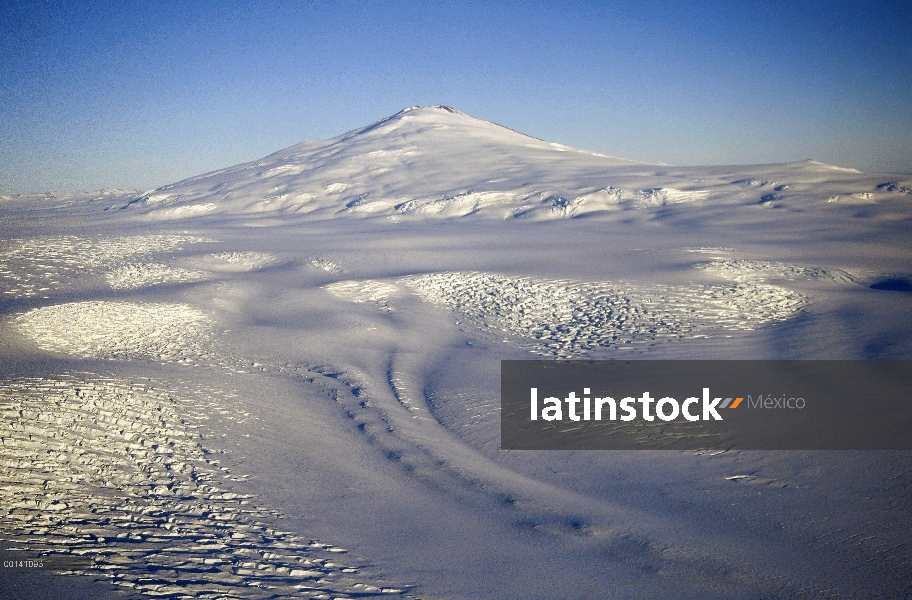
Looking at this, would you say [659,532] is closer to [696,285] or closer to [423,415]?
[423,415]

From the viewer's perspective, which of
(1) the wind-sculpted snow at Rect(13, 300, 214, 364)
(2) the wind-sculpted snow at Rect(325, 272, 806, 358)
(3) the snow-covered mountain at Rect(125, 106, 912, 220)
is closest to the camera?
(1) the wind-sculpted snow at Rect(13, 300, 214, 364)

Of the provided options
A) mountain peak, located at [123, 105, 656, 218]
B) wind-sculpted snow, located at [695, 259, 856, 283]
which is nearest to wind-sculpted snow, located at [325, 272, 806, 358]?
wind-sculpted snow, located at [695, 259, 856, 283]

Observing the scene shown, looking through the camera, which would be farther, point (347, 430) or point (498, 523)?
point (347, 430)

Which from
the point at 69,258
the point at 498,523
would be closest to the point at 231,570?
the point at 498,523

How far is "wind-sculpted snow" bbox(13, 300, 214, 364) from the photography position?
12.1 meters

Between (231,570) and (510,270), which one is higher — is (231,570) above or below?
below

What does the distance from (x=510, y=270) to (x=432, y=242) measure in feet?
25.3

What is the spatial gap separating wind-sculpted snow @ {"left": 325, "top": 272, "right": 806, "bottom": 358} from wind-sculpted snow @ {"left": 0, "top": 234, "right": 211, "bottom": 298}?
783cm

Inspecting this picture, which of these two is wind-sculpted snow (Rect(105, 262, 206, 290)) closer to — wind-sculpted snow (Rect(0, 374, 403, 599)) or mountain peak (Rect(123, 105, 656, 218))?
wind-sculpted snow (Rect(0, 374, 403, 599))

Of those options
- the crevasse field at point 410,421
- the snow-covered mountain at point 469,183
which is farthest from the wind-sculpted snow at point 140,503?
the snow-covered mountain at point 469,183

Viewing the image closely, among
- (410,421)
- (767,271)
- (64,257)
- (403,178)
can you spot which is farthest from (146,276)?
(403,178)

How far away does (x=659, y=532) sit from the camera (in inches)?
277

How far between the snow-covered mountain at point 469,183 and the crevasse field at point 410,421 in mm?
7719

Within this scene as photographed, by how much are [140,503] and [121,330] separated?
7.29m
